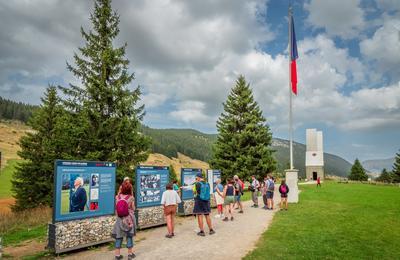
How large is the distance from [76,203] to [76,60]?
13995 mm

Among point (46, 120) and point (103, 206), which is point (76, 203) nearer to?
point (103, 206)

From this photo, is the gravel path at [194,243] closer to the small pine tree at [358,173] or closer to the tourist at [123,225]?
the tourist at [123,225]

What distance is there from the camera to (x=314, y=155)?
213ft

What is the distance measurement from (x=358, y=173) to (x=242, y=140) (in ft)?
179

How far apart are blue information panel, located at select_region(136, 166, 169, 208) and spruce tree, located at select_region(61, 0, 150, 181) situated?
6.27m

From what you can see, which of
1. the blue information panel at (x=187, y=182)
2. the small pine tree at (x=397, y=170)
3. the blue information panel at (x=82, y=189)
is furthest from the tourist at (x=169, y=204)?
the small pine tree at (x=397, y=170)

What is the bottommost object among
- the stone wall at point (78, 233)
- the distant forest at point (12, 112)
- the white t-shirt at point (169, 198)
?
the stone wall at point (78, 233)

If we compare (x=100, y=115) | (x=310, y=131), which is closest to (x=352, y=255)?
(x=100, y=115)

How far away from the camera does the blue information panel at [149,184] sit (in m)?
12.6

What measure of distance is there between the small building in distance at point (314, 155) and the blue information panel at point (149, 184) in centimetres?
5615

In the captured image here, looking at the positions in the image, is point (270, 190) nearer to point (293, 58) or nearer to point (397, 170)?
point (293, 58)

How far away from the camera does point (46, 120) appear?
86.1ft

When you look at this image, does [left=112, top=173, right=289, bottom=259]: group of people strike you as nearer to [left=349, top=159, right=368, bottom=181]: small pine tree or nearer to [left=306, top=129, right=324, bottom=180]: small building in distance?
[left=306, top=129, right=324, bottom=180]: small building in distance

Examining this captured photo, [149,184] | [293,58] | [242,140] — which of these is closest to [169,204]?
[149,184]
